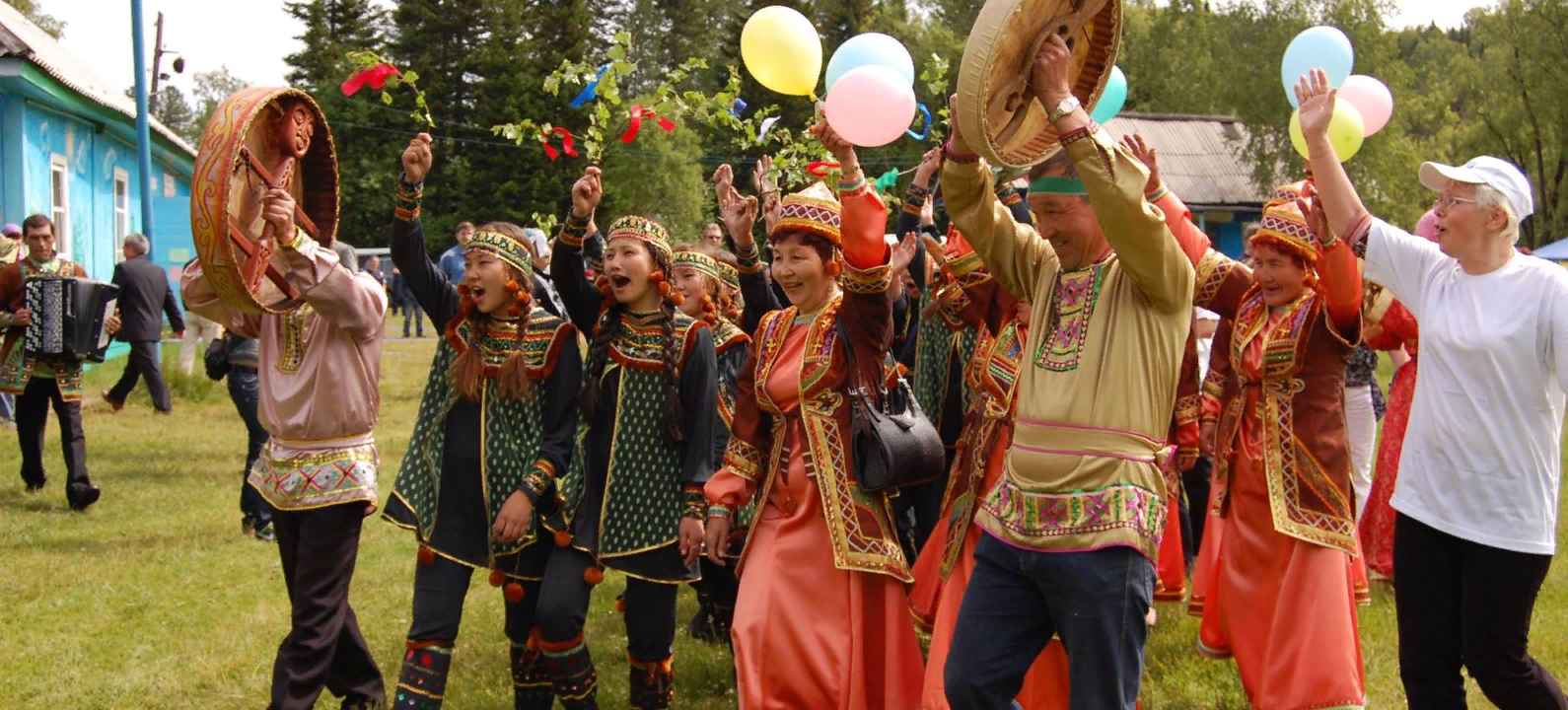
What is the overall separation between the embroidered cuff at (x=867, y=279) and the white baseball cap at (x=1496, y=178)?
1687mm

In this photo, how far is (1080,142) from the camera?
3.33 m

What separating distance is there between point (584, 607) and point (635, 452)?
0.61 m

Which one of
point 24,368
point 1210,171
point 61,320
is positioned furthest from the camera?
point 1210,171

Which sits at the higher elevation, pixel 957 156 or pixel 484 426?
pixel 957 156

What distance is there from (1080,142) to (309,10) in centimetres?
5025

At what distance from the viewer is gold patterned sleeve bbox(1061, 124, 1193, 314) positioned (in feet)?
10.9

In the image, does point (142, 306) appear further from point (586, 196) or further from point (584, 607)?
point (584, 607)

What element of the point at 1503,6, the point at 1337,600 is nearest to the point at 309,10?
the point at 1503,6

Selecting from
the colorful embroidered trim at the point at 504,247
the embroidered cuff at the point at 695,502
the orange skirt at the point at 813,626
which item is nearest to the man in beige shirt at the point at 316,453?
the colorful embroidered trim at the point at 504,247

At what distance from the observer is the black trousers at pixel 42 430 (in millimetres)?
10625

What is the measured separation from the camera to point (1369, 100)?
17.3 feet

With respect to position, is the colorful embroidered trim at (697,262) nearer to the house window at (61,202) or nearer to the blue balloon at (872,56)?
the blue balloon at (872,56)

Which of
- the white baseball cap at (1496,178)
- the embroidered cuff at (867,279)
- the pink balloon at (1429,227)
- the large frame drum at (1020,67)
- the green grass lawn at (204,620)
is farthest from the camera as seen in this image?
the green grass lawn at (204,620)

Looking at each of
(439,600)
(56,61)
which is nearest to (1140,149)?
(439,600)
